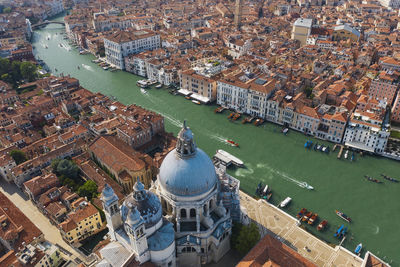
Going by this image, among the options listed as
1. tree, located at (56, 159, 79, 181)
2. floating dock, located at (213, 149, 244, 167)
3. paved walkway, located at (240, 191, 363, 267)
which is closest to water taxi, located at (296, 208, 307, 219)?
paved walkway, located at (240, 191, 363, 267)

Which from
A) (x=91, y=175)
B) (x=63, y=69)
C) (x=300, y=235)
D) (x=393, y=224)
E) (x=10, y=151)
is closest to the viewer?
(x=300, y=235)

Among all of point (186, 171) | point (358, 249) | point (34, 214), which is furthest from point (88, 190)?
point (358, 249)

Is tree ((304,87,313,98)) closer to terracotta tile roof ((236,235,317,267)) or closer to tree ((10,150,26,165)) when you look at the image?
terracotta tile roof ((236,235,317,267))

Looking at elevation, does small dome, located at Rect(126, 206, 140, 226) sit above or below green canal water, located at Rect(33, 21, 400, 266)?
above

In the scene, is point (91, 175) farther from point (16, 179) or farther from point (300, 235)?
point (300, 235)

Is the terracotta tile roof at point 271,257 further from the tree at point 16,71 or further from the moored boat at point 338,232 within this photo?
the tree at point 16,71

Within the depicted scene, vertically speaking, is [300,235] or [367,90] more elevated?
[367,90]

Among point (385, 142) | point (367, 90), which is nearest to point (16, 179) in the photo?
point (385, 142)
